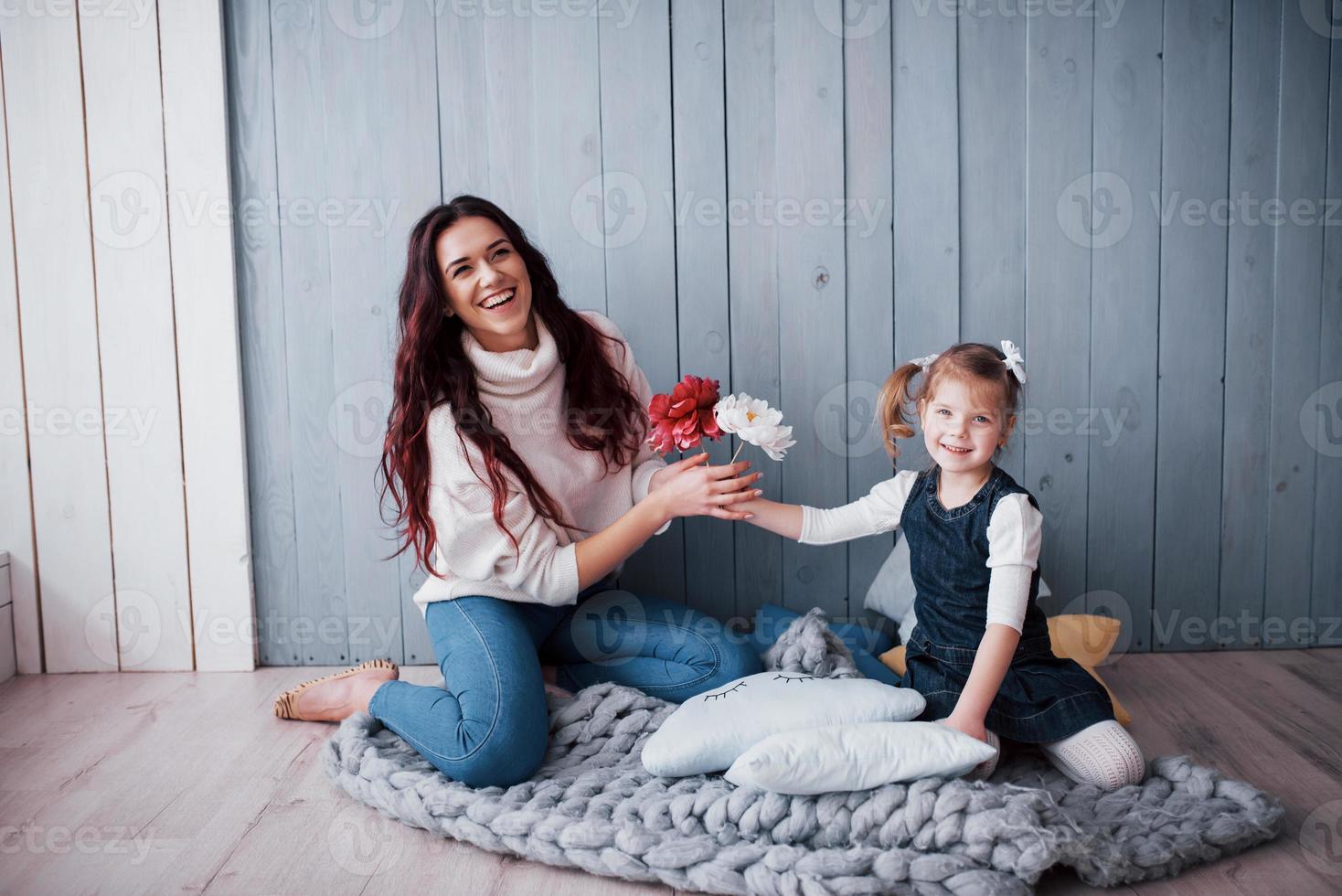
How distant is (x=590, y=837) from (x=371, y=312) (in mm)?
1397

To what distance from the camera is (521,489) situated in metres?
1.87

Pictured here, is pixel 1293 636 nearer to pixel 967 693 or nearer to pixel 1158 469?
pixel 1158 469

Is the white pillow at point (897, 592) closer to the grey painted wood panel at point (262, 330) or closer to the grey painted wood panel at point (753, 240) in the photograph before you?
the grey painted wood panel at point (753, 240)

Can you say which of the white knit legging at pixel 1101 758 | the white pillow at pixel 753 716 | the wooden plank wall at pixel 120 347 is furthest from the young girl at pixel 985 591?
the wooden plank wall at pixel 120 347

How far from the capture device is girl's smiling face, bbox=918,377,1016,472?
1612mm

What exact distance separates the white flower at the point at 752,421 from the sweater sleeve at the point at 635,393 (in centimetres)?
39

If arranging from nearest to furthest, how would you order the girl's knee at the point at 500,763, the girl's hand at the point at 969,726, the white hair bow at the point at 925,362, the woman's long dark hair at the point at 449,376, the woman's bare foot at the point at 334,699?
the girl's hand at the point at 969,726, the girl's knee at the point at 500,763, the white hair bow at the point at 925,362, the woman's long dark hair at the point at 449,376, the woman's bare foot at the point at 334,699

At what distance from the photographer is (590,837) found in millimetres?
1426

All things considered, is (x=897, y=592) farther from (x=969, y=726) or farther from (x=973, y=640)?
(x=969, y=726)

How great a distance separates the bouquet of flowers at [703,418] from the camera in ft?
5.46

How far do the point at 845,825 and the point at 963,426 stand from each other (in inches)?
28.1

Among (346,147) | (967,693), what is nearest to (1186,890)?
(967,693)

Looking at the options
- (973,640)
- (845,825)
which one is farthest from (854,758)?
(973,640)

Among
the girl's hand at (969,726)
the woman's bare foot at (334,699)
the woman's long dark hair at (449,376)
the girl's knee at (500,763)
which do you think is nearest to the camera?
the girl's hand at (969,726)
